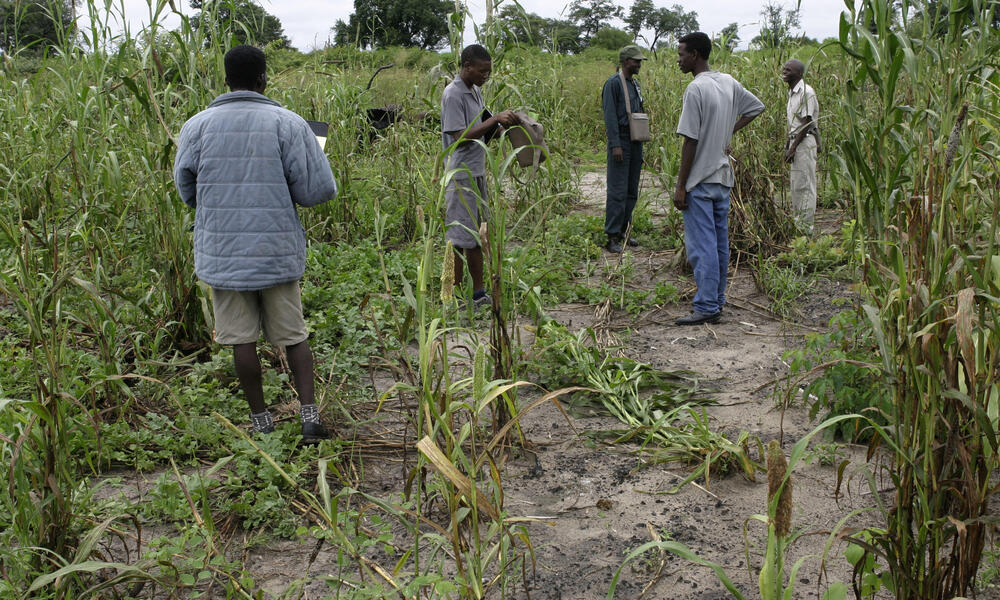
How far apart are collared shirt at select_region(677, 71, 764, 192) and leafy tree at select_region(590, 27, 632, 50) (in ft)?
99.3

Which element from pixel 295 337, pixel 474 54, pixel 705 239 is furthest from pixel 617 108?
pixel 295 337

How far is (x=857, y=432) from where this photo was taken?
3123mm

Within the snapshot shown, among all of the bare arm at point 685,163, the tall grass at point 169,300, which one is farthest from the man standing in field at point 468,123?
the bare arm at point 685,163

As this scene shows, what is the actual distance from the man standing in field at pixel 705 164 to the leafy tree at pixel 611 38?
3021 cm

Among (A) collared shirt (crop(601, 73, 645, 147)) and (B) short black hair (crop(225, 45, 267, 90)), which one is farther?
(A) collared shirt (crop(601, 73, 645, 147))

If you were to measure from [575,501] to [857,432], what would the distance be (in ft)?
3.98

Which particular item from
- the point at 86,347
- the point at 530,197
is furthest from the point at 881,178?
the point at 530,197

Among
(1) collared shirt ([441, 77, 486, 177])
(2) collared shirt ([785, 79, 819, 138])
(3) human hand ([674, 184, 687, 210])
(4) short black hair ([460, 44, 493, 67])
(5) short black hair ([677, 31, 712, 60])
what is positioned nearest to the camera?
(4) short black hair ([460, 44, 493, 67])

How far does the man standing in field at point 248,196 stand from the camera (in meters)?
3.04

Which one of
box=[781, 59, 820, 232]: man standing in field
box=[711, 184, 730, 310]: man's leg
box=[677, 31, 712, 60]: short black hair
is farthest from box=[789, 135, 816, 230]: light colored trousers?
box=[677, 31, 712, 60]: short black hair

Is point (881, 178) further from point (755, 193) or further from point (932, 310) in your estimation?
point (755, 193)

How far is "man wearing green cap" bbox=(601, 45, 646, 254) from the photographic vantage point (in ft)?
21.9

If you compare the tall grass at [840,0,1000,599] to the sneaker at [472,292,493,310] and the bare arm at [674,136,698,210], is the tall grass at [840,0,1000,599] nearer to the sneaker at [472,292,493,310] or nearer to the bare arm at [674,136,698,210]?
the bare arm at [674,136,698,210]

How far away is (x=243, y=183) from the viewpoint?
304 cm
